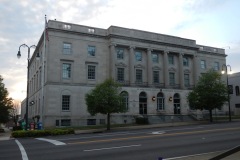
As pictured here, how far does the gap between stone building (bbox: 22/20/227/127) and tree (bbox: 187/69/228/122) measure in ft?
29.5

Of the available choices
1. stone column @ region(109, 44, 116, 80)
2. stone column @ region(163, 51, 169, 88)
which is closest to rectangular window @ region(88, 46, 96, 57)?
stone column @ region(109, 44, 116, 80)

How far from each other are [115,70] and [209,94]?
16.5 meters

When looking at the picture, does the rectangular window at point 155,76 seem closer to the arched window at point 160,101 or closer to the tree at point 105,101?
the arched window at point 160,101

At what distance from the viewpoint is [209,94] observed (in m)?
44.9

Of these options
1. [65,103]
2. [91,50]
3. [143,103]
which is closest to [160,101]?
[143,103]

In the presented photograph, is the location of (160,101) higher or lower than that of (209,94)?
lower

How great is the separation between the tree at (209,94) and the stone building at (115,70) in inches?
354

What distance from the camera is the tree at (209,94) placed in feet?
148

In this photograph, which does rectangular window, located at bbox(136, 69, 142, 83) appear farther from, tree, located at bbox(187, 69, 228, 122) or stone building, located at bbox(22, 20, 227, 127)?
tree, located at bbox(187, 69, 228, 122)

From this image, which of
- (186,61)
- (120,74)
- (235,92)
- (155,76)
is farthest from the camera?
(235,92)

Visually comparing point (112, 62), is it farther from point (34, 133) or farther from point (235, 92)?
point (235, 92)

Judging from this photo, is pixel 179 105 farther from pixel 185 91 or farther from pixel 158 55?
pixel 158 55

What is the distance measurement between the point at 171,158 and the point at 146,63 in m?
43.7

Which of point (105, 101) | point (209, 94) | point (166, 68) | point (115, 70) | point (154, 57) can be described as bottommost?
point (105, 101)
